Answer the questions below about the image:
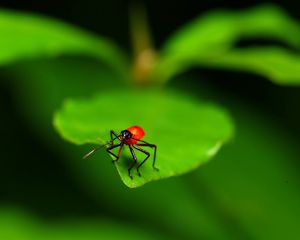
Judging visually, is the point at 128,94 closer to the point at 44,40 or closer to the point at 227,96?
the point at 44,40

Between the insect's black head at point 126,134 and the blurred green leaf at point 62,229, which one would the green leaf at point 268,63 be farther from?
the blurred green leaf at point 62,229

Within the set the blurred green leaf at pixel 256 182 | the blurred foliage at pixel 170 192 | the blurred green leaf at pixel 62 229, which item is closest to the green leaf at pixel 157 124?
the blurred foliage at pixel 170 192

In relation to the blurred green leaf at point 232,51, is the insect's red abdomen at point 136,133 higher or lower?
lower

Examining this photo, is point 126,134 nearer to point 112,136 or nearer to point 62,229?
point 112,136

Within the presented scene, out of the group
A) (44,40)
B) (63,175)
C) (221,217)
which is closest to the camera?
(44,40)

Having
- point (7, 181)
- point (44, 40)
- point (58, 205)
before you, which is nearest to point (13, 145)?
point (7, 181)

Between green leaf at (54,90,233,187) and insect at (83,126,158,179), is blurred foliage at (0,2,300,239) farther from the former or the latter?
insect at (83,126,158,179)
